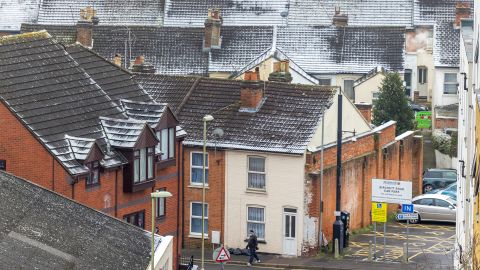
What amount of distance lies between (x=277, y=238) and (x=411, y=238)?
642 centimetres

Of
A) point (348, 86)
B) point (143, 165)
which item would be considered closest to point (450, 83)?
point (348, 86)

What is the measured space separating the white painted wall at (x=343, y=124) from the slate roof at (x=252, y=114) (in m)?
0.40

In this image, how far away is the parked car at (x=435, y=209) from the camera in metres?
68.8

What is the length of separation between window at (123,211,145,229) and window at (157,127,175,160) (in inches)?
93.4

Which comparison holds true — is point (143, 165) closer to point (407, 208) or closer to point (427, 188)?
point (407, 208)

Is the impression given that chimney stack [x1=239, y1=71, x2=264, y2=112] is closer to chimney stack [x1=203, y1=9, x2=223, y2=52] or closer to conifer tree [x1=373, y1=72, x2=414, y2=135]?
conifer tree [x1=373, y1=72, x2=414, y2=135]

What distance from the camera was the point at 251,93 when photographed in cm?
6500

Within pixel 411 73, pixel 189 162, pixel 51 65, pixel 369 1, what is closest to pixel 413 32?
pixel 411 73

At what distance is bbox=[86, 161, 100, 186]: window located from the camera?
52.3 meters

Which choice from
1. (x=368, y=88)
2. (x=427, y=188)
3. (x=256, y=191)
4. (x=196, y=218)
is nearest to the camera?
(x=256, y=191)

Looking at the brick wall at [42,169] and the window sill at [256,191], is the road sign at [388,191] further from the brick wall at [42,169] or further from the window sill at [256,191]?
the brick wall at [42,169]

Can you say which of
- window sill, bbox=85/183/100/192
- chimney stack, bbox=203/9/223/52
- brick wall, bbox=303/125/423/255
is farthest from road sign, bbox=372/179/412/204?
chimney stack, bbox=203/9/223/52

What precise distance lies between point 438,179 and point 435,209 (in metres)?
10.4

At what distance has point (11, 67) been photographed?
176 feet
